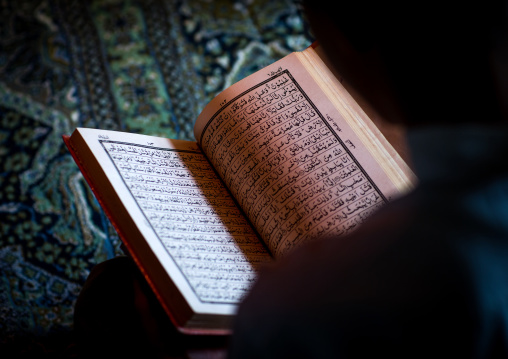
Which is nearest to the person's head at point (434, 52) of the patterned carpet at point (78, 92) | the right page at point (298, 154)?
the right page at point (298, 154)

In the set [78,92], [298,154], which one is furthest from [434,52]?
[78,92]

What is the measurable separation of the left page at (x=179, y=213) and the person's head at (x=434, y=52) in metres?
0.31

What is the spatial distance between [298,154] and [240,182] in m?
0.10

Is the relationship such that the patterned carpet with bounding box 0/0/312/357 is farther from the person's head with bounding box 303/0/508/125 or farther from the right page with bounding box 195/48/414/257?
the person's head with bounding box 303/0/508/125


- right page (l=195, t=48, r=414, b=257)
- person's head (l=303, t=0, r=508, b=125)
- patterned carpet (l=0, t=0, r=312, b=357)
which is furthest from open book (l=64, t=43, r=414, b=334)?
patterned carpet (l=0, t=0, r=312, b=357)

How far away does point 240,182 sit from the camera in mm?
713

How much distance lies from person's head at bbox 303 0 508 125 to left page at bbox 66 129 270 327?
0.31m

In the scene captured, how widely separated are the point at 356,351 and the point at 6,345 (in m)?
0.96

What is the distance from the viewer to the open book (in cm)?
60

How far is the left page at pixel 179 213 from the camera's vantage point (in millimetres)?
589

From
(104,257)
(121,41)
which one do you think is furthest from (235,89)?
(121,41)

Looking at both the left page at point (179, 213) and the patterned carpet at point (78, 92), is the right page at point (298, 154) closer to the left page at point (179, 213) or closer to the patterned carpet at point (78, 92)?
the left page at point (179, 213)

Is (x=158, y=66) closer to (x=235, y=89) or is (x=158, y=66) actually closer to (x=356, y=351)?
(x=235, y=89)

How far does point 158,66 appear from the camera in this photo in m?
1.63
